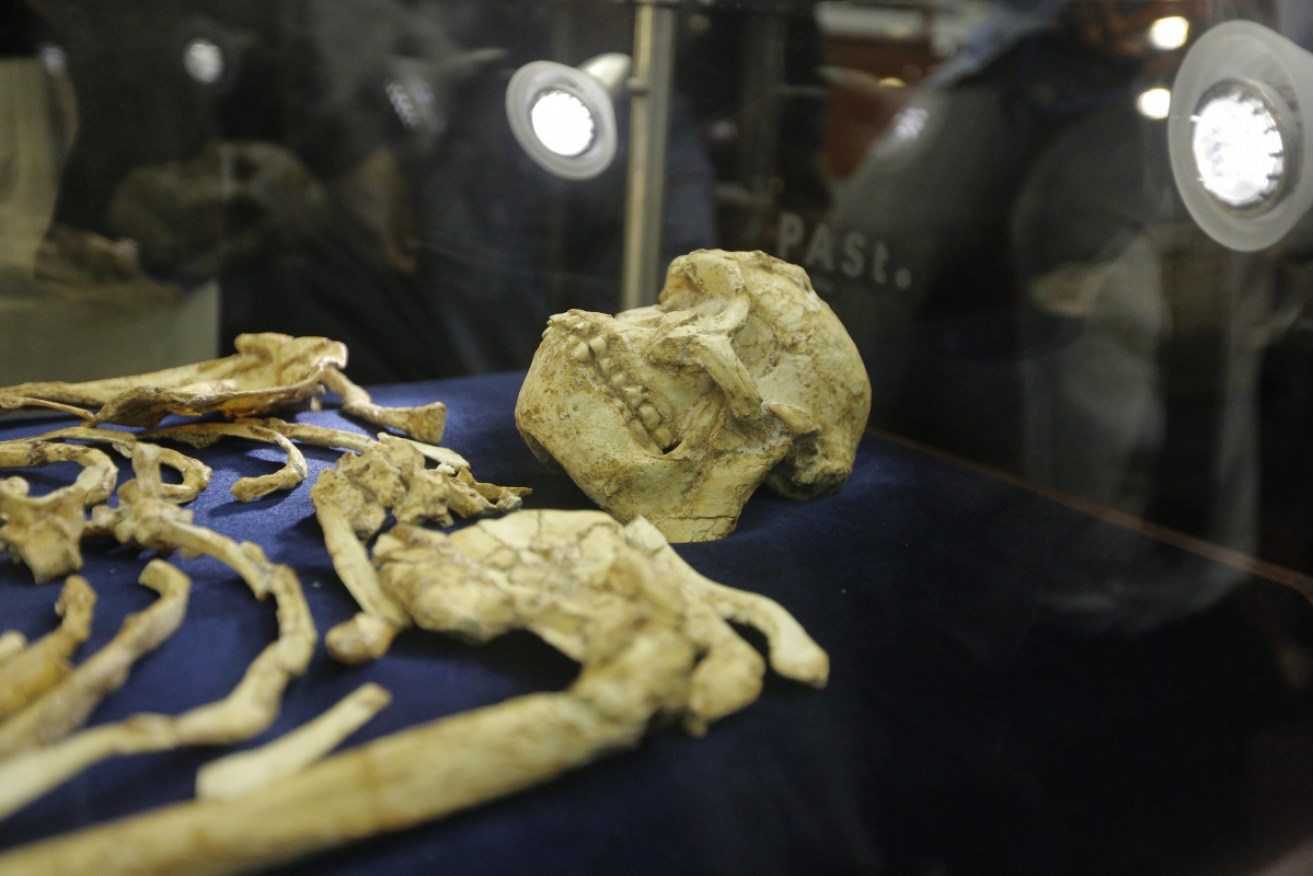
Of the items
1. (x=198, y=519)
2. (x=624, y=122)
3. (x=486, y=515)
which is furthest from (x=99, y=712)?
(x=624, y=122)

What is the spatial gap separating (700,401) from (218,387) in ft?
4.14

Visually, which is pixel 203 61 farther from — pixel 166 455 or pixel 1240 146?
pixel 1240 146

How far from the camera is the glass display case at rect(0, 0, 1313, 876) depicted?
1.46 meters

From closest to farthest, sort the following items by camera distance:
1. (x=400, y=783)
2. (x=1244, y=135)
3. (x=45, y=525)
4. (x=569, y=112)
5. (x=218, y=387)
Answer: (x=400, y=783) < (x=45, y=525) < (x=1244, y=135) < (x=218, y=387) < (x=569, y=112)

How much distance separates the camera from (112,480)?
84.6 inches

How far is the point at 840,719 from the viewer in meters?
1.62

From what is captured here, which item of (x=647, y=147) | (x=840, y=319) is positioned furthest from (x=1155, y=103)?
(x=647, y=147)

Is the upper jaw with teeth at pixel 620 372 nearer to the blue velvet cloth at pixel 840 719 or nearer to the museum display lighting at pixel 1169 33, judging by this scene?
the blue velvet cloth at pixel 840 719

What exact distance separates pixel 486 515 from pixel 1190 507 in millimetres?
1733

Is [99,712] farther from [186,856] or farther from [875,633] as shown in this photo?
[875,633]

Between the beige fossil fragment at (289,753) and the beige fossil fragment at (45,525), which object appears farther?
the beige fossil fragment at (45,525)

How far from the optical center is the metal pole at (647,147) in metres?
3.46

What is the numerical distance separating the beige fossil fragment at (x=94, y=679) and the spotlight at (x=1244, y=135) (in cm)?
223

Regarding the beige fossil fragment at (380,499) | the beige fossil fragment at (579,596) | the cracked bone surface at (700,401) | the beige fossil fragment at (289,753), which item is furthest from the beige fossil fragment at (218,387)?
the beige fossil fragment at (289,753)
